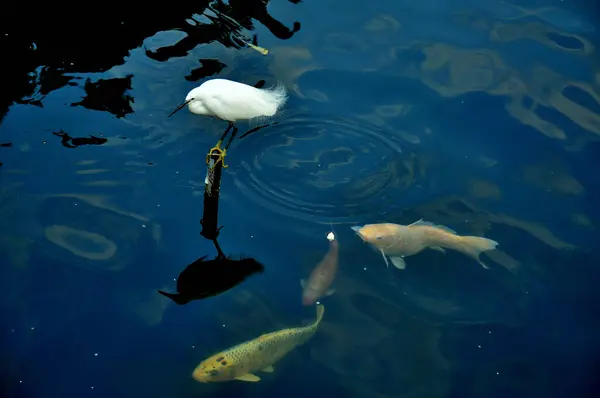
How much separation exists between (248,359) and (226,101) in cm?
215

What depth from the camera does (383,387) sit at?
4.19m

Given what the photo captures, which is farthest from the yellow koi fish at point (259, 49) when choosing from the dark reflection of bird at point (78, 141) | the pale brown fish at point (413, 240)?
the pale brown fish at point (413, 240)

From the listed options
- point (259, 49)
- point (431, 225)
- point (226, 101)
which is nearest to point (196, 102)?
point (226, 101)

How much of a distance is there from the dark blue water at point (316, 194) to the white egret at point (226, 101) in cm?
42

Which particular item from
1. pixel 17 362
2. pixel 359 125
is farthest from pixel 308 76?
pixel 17 362

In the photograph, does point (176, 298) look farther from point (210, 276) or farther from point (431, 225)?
point (431, 225)

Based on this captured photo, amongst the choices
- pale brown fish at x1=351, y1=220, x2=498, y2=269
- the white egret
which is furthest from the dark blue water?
the white egret

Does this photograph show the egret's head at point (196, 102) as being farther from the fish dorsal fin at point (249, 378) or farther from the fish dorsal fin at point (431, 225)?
the fish dorsal fin at point (249, 378)

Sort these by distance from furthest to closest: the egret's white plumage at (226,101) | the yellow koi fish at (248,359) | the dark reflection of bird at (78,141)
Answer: the dark reflection of bird at (78,141), the egret's white plumage at (226,101), the yellow koi fish at (248,359)

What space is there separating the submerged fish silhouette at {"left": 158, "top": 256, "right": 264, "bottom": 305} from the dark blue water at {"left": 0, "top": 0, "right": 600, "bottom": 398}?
0.24 ft

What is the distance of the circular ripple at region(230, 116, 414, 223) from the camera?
5293mm

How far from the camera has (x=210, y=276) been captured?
4793 millimetres

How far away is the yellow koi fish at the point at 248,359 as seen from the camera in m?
4.05

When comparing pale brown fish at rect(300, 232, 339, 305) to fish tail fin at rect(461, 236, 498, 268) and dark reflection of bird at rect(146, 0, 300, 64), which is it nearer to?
fish tail fin at rect(461, 236, 498, 268)
